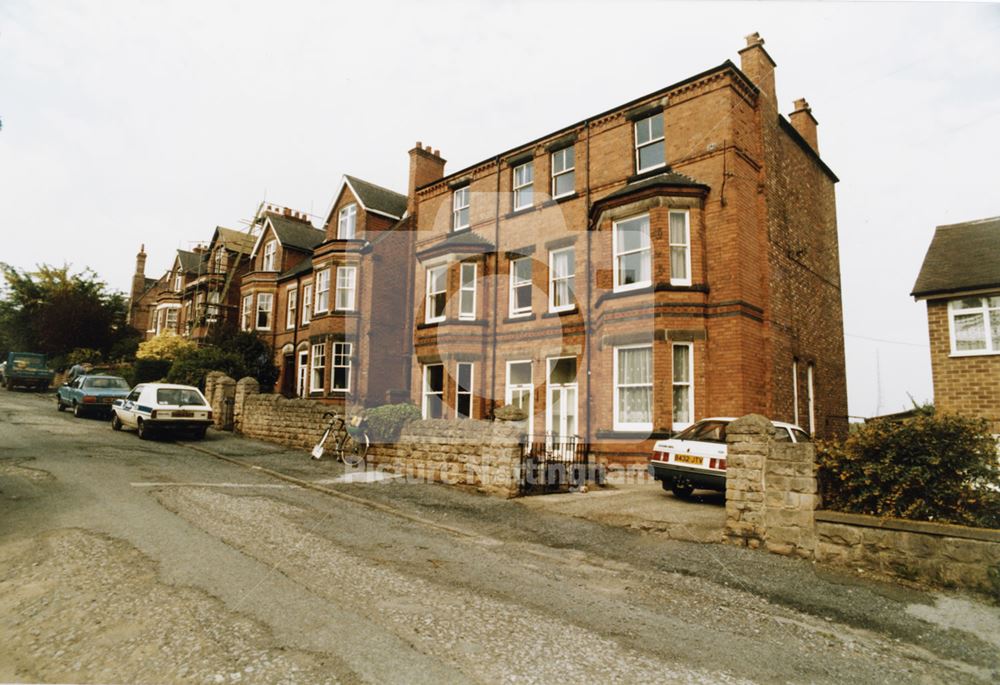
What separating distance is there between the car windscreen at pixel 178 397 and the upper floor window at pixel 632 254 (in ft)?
45.7

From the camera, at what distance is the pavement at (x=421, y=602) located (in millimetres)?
3980

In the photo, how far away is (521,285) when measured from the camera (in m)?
18.5

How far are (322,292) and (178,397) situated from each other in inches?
397

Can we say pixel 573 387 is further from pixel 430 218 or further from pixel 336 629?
pixel 336 629

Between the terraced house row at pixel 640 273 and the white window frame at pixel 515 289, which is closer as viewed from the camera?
the terraced house row at pixel 640 273

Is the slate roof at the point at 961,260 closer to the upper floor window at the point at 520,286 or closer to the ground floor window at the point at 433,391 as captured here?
the upper floor window at the point at 520,286

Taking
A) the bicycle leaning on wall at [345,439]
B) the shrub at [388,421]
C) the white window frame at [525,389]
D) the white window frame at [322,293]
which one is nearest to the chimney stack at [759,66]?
the white window frame at [525,389]

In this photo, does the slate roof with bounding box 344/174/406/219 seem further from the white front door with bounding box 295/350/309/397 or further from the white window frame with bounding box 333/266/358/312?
the white front door with bounding box 295/350/309/397

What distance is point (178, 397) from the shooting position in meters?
17.5

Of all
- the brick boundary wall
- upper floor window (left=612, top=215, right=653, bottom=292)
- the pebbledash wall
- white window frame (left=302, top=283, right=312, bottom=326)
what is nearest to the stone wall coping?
the pebbledash wall

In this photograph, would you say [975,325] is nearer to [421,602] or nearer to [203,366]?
[421,602]

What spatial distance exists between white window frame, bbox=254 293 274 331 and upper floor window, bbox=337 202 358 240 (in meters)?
7.48

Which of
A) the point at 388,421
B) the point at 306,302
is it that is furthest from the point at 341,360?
the point at 388,421

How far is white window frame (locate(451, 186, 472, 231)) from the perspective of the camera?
21.1m
